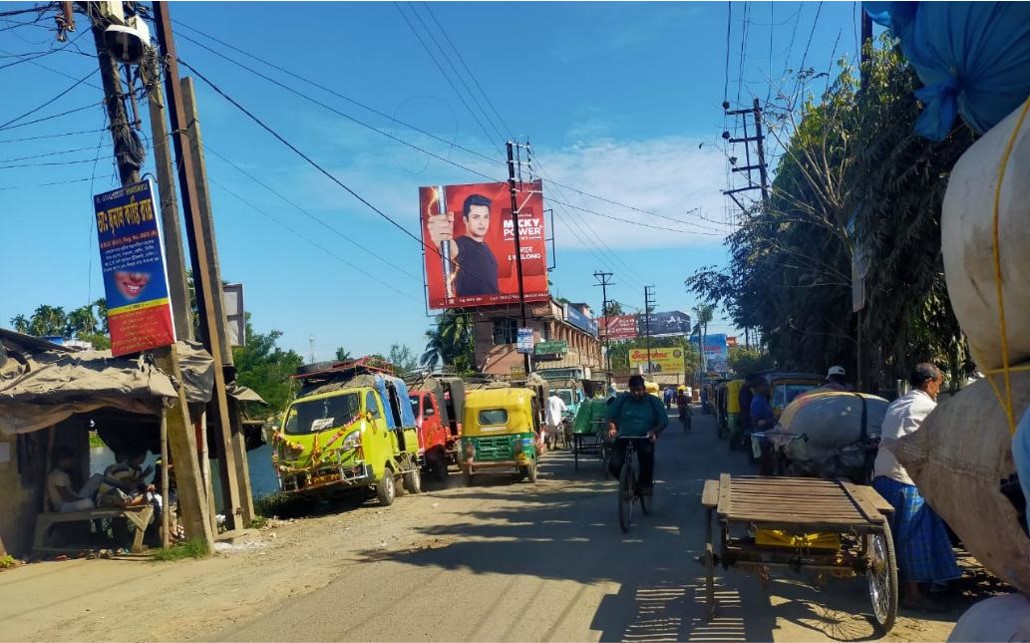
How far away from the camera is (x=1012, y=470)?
3135 mm

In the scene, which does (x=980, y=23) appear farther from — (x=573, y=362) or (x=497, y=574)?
(x=573, y=362)

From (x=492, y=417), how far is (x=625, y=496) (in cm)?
745

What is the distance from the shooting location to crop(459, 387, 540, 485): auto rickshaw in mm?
15508

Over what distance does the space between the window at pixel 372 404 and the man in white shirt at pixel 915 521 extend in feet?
31.7

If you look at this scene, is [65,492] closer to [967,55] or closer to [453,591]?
[453,591]

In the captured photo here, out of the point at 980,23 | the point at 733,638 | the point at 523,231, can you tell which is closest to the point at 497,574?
the point at 733,638

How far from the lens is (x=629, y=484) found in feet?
29.8

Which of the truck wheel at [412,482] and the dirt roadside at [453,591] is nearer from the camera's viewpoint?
the dirt roadside at [453,591]

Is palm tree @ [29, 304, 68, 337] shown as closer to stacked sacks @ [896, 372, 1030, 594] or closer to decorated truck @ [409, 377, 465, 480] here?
decorated truck @ [409, 377, 465, 480]

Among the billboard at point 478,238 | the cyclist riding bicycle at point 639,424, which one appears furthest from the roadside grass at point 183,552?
the billboard at point 478,238

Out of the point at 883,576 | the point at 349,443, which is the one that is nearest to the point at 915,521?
the point at 883,576

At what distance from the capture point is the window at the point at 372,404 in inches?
544

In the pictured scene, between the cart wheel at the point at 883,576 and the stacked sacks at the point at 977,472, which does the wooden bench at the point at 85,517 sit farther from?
the stacked sacks at the point at 977,472

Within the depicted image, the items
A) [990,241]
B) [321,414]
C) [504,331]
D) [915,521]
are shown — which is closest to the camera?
[990,241]
